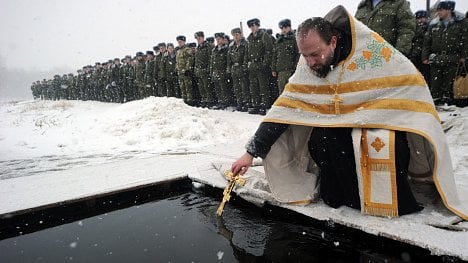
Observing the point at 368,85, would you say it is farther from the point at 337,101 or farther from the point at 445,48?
the point at 445,48

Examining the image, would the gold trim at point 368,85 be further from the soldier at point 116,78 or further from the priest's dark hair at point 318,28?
the soldier at point 116,78

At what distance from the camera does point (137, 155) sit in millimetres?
4609

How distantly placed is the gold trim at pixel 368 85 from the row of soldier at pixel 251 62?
337 centimetres

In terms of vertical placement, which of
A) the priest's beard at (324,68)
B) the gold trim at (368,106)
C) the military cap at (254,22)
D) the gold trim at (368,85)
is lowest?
the gold trim at (368,106)

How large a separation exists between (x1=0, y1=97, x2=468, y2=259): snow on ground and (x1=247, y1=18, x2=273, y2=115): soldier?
1.86 meters

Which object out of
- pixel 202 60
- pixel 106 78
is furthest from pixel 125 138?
pixel 106 78

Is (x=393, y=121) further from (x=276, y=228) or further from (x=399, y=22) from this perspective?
(x=399, y=22)

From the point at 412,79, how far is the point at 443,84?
5.73m

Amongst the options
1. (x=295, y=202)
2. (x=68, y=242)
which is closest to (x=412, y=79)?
(x=295, y=202)

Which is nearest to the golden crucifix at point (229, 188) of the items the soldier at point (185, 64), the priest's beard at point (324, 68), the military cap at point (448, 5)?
the priest's beard at point (324, 68)

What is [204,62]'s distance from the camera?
34.1ft

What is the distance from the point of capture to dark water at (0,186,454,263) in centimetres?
183

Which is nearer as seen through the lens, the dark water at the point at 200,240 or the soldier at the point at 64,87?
the dark water at the point at 200,240

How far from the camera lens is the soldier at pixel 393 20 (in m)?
4.82
